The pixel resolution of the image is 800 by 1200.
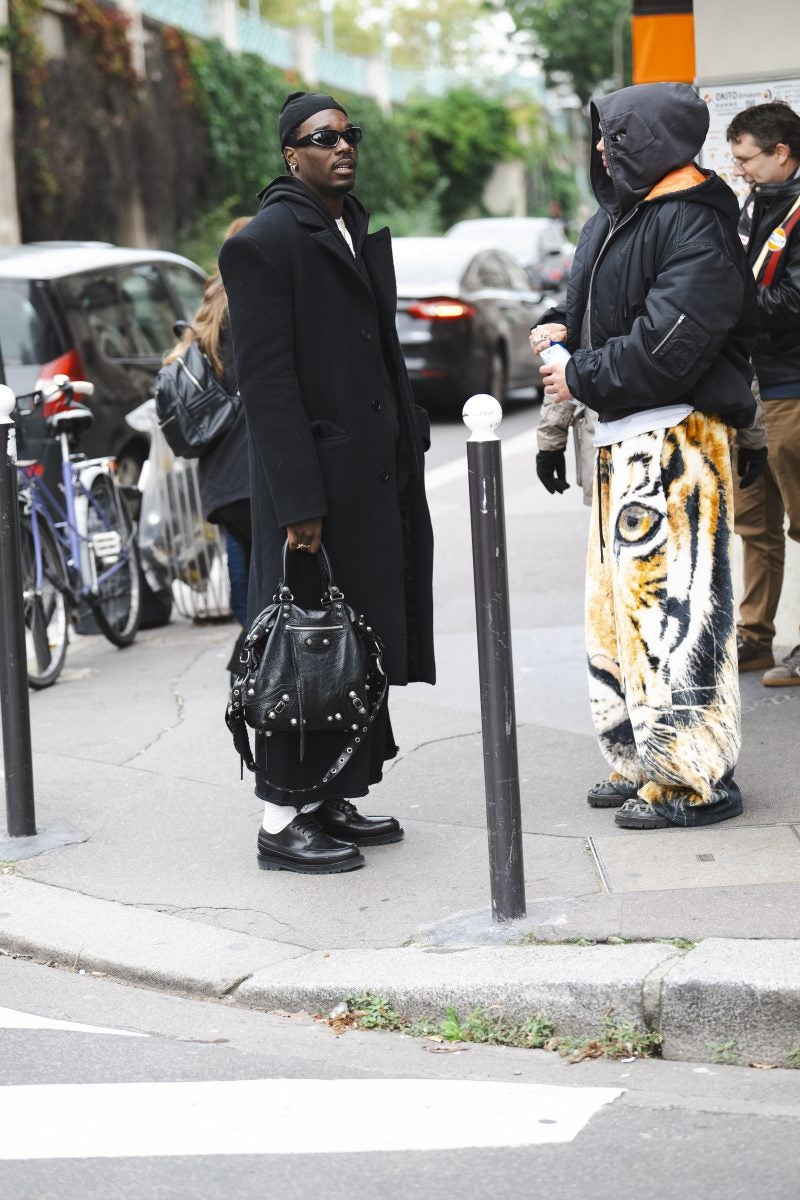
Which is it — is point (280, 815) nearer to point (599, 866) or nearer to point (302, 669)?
point (302, 669)

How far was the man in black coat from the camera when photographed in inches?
180

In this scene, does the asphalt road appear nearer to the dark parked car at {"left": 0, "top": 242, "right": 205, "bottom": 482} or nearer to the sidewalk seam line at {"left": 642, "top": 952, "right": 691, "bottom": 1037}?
the sidewalk seam line at {"left": 642, "top": 952, "right": 691, "bottom": 1037}

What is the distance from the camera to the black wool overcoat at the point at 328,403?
457 cm

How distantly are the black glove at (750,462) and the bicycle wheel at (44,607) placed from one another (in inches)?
130

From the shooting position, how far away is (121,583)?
828cm

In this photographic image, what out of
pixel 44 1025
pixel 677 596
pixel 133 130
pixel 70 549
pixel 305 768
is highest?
pixel 133 130

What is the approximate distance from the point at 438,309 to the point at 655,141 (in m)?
11.1

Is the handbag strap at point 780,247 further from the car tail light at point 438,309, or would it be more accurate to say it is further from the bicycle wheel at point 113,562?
the car tail light at point 438,309

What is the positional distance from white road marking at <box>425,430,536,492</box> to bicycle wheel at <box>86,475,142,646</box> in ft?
11.1

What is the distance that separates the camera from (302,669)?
15.0ft

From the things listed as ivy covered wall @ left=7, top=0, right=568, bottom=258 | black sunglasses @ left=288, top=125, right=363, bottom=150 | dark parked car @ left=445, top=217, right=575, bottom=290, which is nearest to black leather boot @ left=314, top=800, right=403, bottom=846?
black sunglasses @ left=288, top=125, right=363, bottom=150

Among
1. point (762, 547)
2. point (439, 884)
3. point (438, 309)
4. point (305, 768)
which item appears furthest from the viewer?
point (438, 309)

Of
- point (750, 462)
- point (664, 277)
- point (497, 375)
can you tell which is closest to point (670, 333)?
point (664, 277)

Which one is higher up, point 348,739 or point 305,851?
point 348,739
